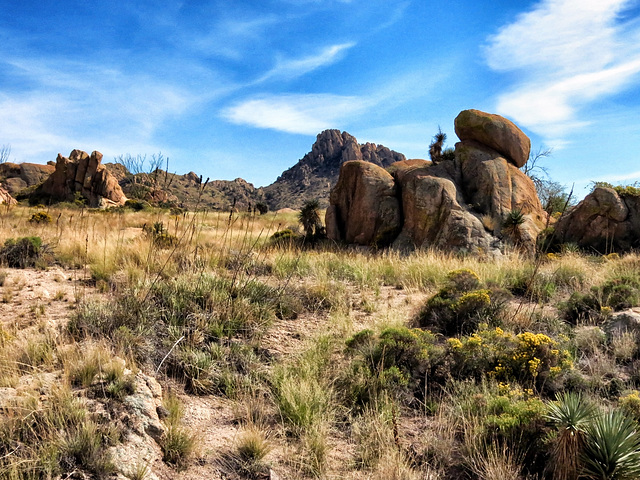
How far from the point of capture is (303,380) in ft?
15.4

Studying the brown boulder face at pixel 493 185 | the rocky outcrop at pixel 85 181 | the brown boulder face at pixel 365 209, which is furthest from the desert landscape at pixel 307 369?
the rocky outcrop at pixel 85 181

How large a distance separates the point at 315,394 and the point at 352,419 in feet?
1.49

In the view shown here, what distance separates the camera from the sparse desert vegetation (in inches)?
134

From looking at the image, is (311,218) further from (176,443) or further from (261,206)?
(176,443)

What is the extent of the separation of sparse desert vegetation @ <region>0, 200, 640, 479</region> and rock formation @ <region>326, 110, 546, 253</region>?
691cm

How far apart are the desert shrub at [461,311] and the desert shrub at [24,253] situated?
7.57 metres

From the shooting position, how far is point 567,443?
3.36 m

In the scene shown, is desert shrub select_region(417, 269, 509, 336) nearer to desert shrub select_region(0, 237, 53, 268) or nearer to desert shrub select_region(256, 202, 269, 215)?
desert shrub select_region(256, 202, 269, 215)

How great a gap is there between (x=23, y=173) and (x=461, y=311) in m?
65.8

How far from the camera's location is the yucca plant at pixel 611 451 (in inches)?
127

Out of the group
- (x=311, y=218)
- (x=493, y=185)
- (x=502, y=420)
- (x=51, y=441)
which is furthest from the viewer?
(x=311, y=218)

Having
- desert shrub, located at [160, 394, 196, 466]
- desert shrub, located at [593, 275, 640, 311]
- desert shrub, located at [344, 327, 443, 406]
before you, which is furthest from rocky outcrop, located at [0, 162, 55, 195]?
desert shrub, located at [593, 275, 640, 311]

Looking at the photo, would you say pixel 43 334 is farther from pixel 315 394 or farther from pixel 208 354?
pixel 315 394

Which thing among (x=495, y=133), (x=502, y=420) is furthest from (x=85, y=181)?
(x=502, y=420)
